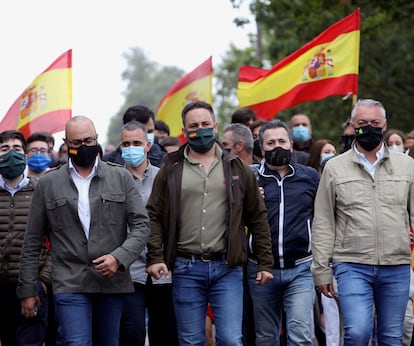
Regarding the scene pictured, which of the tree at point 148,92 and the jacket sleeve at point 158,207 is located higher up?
the tree at point 148,92

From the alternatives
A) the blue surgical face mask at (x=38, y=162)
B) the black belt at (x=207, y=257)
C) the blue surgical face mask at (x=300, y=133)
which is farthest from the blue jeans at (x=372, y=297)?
the blue surgical face mask at (x=300, y=133)

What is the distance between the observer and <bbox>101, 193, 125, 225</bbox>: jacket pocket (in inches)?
347

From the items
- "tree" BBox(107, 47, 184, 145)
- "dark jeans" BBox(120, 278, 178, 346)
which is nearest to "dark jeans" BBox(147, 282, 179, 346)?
"dark jeans" BBox(120, 278, 178, 346)

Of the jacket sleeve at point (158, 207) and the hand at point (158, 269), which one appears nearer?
the hand at point (158, 269)

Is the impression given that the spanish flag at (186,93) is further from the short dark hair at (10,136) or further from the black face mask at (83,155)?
the black face mask at (83,155)

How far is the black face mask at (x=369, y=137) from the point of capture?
880 centimetres

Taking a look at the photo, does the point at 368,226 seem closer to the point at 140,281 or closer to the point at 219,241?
the point at 219,241

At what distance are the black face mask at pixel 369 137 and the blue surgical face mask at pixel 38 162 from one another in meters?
4.21

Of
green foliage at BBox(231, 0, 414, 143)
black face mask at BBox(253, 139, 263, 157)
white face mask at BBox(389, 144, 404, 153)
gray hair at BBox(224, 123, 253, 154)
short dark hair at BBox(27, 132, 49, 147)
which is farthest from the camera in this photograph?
green foliage at BBox(231, 0, 414, 143)

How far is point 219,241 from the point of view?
8867mm

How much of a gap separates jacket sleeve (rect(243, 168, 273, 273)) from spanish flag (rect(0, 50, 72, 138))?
4.31 metres

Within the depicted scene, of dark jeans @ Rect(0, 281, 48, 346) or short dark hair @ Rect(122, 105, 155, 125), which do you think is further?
short dark hair @ Rect(122, 105, 155, 125)

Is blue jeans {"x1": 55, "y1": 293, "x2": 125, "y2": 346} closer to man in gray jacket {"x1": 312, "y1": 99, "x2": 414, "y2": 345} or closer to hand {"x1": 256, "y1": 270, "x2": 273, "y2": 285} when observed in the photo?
hand {"x1": 256, "y1": 270, "x2": 273, "y2": 285}

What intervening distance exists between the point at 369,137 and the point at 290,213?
1148mm
